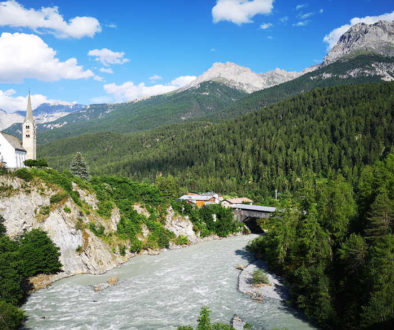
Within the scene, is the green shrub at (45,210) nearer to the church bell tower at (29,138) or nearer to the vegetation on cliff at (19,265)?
the vegetation on cliff at (19,265)

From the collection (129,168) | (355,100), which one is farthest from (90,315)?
(355,100)

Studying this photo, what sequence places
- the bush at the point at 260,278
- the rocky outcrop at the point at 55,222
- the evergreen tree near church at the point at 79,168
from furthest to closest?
the evergreen tree near church at the point at 79,168, the rocky outcrop at the point at 55,222, the bush at the point at 260,278

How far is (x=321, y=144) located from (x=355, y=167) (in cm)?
2941

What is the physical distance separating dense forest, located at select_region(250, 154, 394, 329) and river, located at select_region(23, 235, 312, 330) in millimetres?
3647

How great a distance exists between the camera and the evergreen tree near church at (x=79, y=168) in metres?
76.3

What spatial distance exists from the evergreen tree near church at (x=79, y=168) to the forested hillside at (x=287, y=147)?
61.9 metres

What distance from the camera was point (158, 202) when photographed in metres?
69.1

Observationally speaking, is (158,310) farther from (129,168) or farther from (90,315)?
(129,168)

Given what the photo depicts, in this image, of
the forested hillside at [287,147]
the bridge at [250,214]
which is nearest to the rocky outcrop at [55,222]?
the bridge at [250,214]

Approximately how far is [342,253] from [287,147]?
123090mm

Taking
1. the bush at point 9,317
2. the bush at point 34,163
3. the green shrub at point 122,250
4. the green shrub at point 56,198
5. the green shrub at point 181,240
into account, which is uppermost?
the bush at point 34,163

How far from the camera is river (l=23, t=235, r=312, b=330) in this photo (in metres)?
30.1

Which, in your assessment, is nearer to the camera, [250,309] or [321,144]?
[250,309]

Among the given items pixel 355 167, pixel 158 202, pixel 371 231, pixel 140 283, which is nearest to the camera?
pixel 371 231
